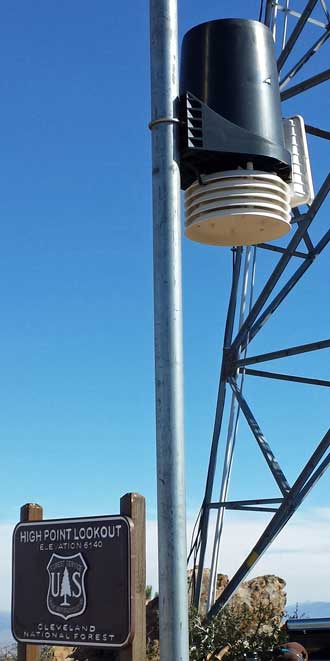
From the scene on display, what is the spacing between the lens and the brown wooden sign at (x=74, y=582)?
16.0ft

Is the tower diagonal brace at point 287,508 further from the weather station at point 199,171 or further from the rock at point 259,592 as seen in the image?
the weather station at point 199,171

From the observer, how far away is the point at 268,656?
552 inches

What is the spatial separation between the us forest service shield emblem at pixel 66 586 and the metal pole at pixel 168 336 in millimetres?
674

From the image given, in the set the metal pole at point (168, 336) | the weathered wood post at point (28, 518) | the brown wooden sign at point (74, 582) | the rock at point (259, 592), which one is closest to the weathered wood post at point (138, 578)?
the brown wooden sign at point (74, 582)

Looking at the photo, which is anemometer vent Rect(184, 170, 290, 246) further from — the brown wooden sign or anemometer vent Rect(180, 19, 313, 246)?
the brown wooden sign

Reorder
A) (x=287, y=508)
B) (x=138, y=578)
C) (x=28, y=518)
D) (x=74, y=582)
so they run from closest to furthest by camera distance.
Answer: (x=138, y=578)
(x=74, y=582)
(x=28, y=518)
(x=287, y=508)

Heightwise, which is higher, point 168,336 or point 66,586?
point 168,336

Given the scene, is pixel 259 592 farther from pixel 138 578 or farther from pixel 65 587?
pixel 138 578

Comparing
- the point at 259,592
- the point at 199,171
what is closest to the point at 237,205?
the point at 199,171

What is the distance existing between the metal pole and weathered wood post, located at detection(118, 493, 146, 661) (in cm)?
40

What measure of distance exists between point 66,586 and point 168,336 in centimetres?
143

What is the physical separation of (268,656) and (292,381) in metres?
4.40

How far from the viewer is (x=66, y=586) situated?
511 cm

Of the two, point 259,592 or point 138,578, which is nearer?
point 138,578
